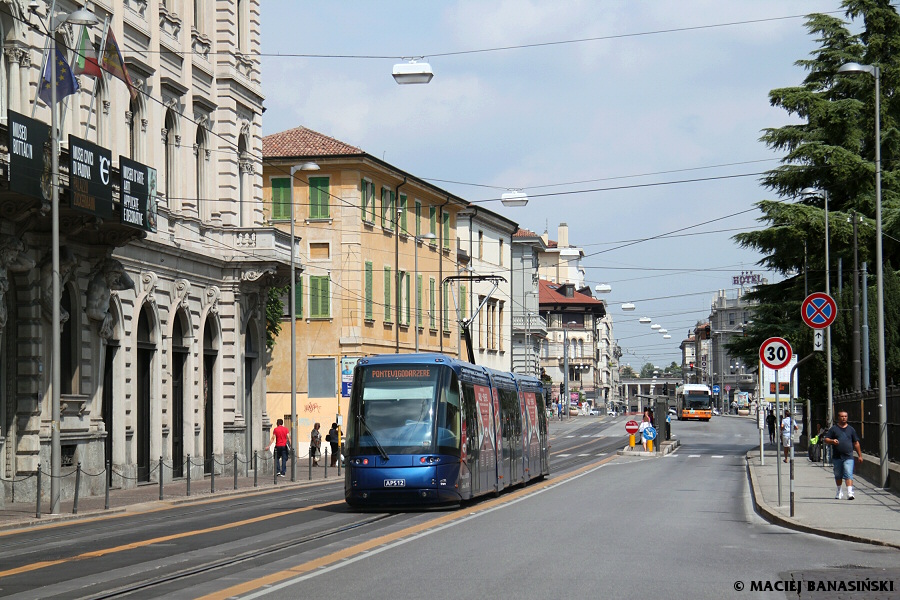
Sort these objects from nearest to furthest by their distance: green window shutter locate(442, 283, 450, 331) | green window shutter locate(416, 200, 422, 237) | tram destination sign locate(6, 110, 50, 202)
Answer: tram destination sign locate(6, 110, 50, 202)
green window shutter locate(416, 200, 422, 237)
green window shutter locate(442, 283, 450, 331)

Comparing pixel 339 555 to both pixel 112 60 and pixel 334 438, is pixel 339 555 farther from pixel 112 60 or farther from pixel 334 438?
pixel 334 438

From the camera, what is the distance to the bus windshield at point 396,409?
80.1ft

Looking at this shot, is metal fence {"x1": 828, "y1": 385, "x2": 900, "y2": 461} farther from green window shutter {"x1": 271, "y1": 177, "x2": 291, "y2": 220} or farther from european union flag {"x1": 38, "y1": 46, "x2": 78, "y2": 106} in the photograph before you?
green window shutter {"x1": 271, "y1": 177, "x2": 291, "y2": 220}

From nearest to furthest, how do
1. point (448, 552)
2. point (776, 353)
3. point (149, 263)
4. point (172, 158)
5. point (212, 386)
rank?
1. point (448, 552)
2. point (776, 353)
3. point (149, 263)
4. point (172, 158)
5. point (212, 386)

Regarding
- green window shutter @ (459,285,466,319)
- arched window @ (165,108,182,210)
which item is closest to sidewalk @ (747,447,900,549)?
arched window @ (165,108,182,210)

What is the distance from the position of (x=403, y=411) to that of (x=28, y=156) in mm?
8630

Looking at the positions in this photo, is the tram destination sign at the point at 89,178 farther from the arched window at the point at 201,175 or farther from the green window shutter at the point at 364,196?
the green window shutter at the point at 364,196

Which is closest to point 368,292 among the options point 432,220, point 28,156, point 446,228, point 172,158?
point 432,220

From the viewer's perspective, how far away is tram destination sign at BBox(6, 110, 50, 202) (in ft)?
83.0

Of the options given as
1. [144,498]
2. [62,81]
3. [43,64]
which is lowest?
[144,498]

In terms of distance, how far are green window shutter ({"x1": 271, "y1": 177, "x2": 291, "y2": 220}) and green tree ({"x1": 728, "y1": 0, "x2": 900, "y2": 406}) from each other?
2193 cm

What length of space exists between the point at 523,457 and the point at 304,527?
13.8 m

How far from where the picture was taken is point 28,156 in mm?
25875

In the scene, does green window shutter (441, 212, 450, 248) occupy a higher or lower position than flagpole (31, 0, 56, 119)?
higher
